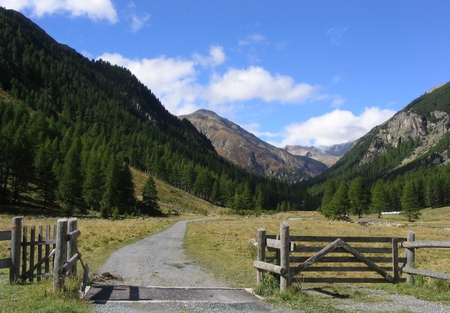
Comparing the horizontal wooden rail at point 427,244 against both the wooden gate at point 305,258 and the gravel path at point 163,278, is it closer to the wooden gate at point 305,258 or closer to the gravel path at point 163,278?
the wooden gate at point 305,258

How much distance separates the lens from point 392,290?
12992 mm

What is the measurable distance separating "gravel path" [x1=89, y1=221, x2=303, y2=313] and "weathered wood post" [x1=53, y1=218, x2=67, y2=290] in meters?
1.27

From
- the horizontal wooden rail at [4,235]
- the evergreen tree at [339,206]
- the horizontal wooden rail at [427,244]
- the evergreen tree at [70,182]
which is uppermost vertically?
the evergreen tree at [70,182]

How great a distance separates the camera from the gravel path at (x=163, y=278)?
9.50m

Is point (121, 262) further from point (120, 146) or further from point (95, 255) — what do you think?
point (120, 146)

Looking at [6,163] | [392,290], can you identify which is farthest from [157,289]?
[6,163]

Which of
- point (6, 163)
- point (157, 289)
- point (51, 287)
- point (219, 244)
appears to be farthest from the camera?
point (6, 163)

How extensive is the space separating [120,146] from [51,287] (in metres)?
147

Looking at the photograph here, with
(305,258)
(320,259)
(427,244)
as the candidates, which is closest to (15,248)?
(305,258)

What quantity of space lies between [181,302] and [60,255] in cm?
365

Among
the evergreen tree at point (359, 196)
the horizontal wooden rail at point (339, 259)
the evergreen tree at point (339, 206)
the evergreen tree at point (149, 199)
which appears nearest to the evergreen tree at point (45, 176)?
the evergreen tree at point (149, 199)

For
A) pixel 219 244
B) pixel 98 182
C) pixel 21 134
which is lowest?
pixel 219 244

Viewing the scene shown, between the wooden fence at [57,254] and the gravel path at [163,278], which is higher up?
the wooden fence at [57,254]

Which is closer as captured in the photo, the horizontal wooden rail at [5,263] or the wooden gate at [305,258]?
the horizontal wooden rail at [5,263]
